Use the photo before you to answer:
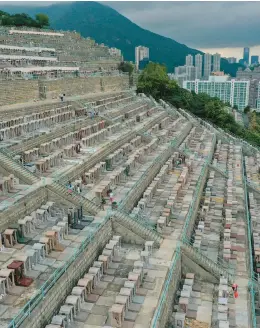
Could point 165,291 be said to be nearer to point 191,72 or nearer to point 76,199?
point 76,199

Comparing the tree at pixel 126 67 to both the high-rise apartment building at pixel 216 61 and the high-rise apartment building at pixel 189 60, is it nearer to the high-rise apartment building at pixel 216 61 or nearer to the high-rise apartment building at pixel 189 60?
the high-rise apartment building at pixel 189 60

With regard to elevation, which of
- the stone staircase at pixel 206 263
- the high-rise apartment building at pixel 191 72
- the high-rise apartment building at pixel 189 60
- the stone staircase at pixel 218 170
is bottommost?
the stone staircase at pixel 206 263

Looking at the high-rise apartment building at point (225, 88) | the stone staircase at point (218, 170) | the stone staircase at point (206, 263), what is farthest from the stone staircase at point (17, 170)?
the high-rise apartment building at point (225, 88)

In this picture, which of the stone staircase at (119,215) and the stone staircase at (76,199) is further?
the stone staircase at (76,199)

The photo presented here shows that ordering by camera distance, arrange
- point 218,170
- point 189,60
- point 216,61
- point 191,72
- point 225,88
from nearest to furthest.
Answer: point 218,170, point 225,88, point 191,72, point 189,60, point 216,61

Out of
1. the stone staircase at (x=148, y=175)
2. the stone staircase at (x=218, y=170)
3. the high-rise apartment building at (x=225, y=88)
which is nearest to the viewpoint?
the stone staircase at (x=148, y=175)

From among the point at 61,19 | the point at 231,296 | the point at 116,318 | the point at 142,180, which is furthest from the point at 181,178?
the point at 61,19

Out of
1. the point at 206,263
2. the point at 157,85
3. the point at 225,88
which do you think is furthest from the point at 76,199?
the point at 225,88
